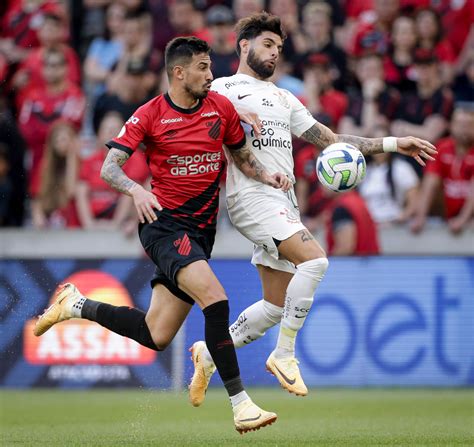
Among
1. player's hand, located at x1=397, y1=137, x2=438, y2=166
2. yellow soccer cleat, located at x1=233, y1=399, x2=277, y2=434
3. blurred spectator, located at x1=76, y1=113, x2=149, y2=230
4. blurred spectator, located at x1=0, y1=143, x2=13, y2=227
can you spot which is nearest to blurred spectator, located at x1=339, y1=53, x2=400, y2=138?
blurred spectator, located at x1=76, y1=113, x2=149, y2=230

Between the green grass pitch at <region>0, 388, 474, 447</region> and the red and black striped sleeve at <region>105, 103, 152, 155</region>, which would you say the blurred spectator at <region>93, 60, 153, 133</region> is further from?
the red and black striped sleeve at <region>105, 103, 152, 155</region>

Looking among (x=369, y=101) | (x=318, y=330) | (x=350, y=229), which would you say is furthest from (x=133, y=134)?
(x=369, y=101)

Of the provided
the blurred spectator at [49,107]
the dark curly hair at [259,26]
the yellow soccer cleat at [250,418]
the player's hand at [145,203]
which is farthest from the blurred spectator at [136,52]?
the yellow soccer cleat at [250,418]

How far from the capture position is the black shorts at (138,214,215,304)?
27.0 ft

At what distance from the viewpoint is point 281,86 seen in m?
15.6

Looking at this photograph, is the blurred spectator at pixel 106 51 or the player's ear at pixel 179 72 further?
the blurred spectator at pixel 106 51

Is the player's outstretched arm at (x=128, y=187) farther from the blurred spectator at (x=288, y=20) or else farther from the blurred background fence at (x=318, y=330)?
the blurred spectator at (x=288, y=20)

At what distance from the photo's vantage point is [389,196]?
14.8 meters

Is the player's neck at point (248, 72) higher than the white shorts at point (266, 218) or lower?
higher

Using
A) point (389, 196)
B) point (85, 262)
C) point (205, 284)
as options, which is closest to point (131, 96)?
point (85, 262)

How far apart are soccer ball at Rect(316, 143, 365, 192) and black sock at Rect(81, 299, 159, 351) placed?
179cm

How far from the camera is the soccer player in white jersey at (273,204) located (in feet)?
28.5

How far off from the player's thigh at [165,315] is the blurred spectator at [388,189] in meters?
6.38

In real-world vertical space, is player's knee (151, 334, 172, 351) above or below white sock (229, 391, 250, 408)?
above
